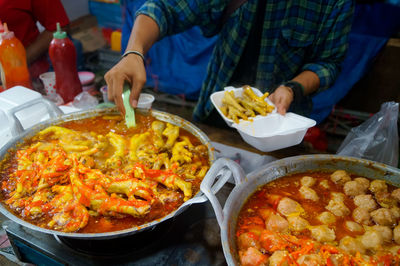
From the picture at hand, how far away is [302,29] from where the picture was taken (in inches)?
105

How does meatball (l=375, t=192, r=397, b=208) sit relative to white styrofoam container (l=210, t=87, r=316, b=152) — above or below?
below

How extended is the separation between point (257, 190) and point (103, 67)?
5.82 meters

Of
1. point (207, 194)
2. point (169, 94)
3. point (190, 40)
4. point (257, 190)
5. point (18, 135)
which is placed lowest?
point (169, 94)

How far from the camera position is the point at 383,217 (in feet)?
4.63

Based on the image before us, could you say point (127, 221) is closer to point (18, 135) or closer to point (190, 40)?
point (18, 135)

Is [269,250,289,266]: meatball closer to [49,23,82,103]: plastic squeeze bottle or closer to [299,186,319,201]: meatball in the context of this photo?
[299,186,319,201]: meatball

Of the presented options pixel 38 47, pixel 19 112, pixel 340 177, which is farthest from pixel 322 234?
pixel 38 47

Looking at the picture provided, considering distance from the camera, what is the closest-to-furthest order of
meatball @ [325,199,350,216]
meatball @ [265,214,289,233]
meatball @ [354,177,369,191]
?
1. meatball @ [265,214,289,233]
2. meatball @ [325,199,350,216]
3. meatball @ [354,177,369,191]

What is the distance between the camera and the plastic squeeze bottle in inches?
103

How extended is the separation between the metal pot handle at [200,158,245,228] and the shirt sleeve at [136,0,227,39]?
1.62 metres

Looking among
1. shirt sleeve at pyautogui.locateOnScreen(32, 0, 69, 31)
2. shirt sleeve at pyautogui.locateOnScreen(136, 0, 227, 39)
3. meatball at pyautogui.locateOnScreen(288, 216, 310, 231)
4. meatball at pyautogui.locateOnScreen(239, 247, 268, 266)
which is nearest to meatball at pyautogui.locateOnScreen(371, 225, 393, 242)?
meatball at pyautogui.locateOnScreen(288, 216, 310, 231)

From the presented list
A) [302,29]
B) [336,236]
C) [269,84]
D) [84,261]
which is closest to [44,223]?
[84,261]

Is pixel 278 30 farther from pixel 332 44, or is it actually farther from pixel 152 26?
pixel 152 26

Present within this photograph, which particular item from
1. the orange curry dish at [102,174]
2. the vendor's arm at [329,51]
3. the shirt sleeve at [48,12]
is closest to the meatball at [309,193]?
the orange curry dish at [102,174]
